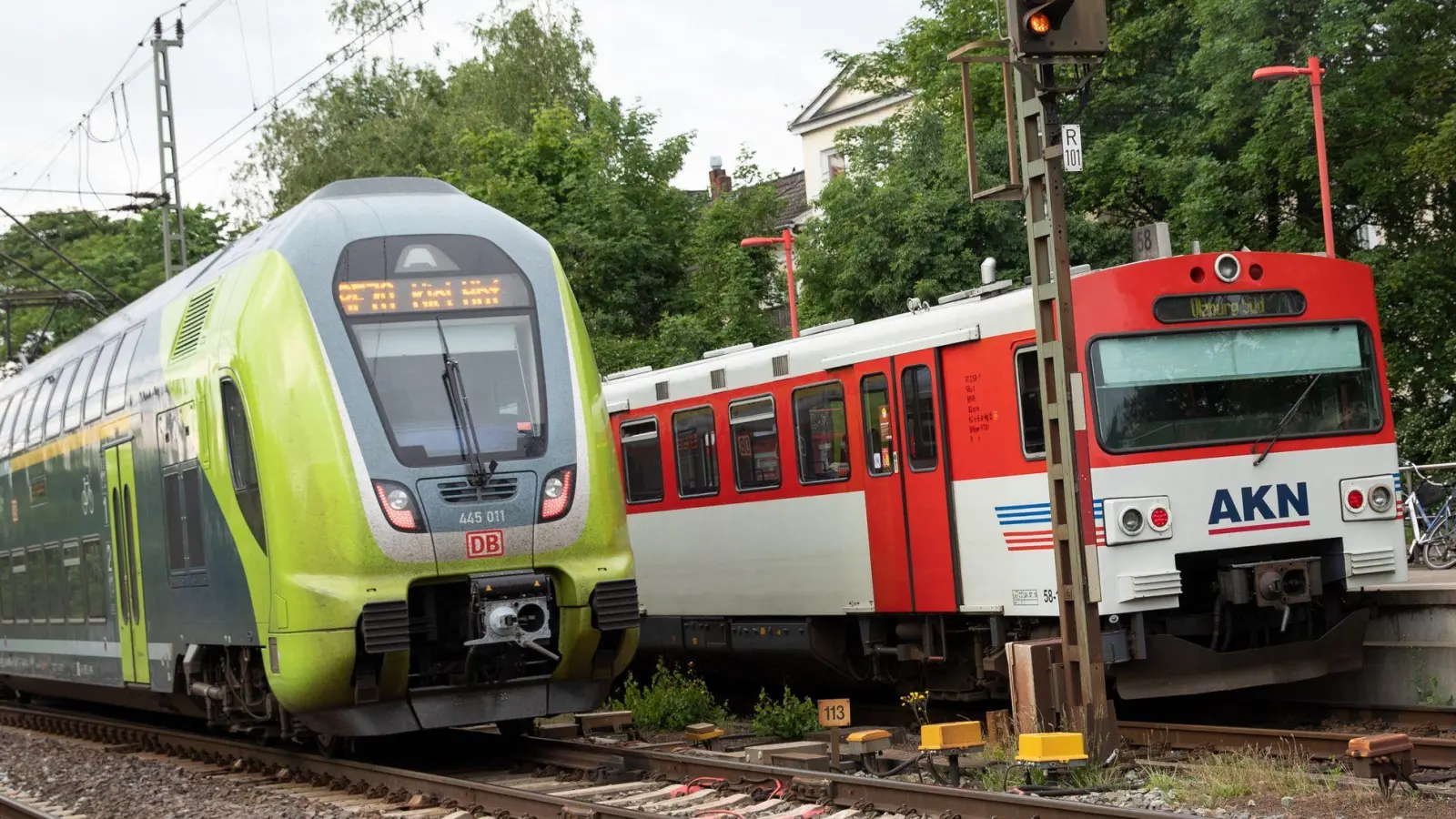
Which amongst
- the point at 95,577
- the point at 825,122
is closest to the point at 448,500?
the point at 95,577

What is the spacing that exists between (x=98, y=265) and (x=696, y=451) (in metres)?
39.9

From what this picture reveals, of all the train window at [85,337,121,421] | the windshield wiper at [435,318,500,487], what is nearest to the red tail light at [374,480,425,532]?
the windshield wiper at [435,318,500,487]

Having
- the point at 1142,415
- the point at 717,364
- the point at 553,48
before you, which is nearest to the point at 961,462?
the point at 1142,415

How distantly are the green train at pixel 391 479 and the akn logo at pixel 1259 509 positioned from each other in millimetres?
3887

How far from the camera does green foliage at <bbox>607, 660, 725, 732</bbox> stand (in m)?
14.5

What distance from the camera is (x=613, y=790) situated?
35.0 ft

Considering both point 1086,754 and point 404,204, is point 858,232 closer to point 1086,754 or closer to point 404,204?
point 404,204

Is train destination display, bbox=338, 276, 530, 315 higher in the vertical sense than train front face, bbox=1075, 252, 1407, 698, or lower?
higher

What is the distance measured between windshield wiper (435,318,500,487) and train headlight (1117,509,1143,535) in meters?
3.99

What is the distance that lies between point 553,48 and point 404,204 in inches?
1450

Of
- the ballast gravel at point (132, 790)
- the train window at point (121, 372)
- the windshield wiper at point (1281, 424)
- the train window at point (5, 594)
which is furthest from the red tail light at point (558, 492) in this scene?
the train window at point (5, 594)

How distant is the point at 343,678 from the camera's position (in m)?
11.0

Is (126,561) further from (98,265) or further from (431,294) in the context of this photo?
(98,265)

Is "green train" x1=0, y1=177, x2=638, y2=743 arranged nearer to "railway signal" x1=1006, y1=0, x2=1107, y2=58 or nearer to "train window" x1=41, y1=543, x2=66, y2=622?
"railway signal" x1=1006, y1=0, x2=1107, y2=58
